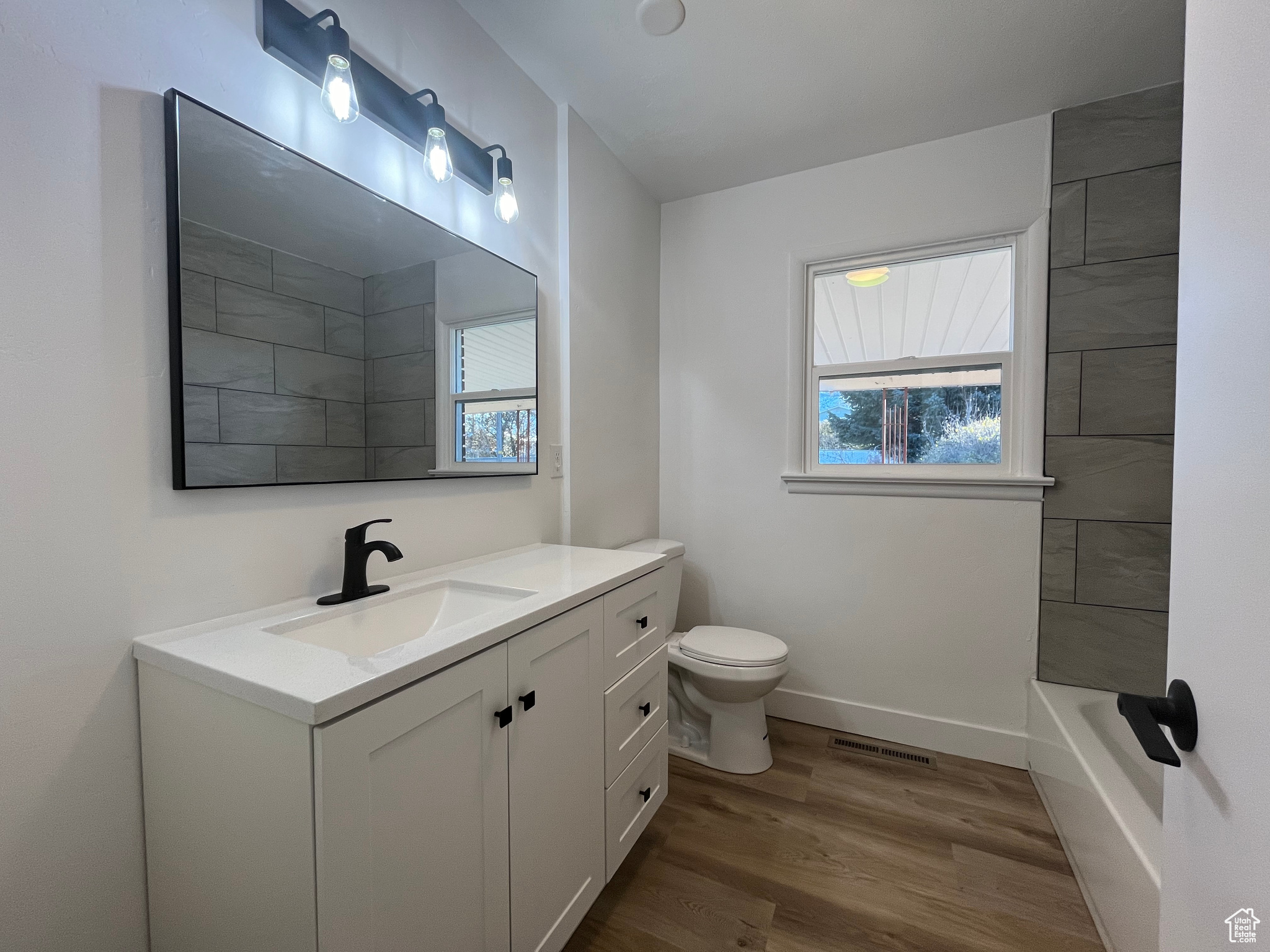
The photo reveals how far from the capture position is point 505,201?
1611 millimetres

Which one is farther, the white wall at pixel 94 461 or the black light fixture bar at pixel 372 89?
the black light fixture bar at pixel 372 89

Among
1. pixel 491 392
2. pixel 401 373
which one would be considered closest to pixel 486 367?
pixel 491 392

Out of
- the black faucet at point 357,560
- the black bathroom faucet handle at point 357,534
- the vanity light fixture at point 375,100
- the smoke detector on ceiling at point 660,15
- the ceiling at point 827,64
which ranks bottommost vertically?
the black faucet at point 357,560

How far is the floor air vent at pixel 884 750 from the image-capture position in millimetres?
2090

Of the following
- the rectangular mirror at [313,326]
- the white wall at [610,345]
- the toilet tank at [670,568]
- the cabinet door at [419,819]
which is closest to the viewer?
the cabinet door at [419,819]

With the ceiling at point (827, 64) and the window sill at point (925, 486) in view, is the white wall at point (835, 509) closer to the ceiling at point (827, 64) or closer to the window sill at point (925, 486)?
the window sill at point (925, 486)

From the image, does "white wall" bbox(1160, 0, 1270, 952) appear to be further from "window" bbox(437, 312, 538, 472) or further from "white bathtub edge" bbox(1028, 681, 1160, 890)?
"window" bbox(437, 312, 538, 472)

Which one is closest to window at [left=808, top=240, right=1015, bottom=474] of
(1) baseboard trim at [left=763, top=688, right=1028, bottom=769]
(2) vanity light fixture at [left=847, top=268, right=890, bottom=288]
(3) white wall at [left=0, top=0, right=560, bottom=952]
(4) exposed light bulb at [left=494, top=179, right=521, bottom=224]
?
(2) vanity light fixture at [left=847, top=268, right=890, bottom=288]

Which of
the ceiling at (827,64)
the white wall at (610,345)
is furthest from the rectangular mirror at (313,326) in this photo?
the ceiling at (827,64)

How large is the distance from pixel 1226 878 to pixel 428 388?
1569mm

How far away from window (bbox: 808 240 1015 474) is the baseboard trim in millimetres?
1021

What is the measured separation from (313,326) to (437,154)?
578mm

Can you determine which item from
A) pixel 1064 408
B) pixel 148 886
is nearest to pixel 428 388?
pixel 148 886

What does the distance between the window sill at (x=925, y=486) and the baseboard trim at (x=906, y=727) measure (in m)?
0.91
